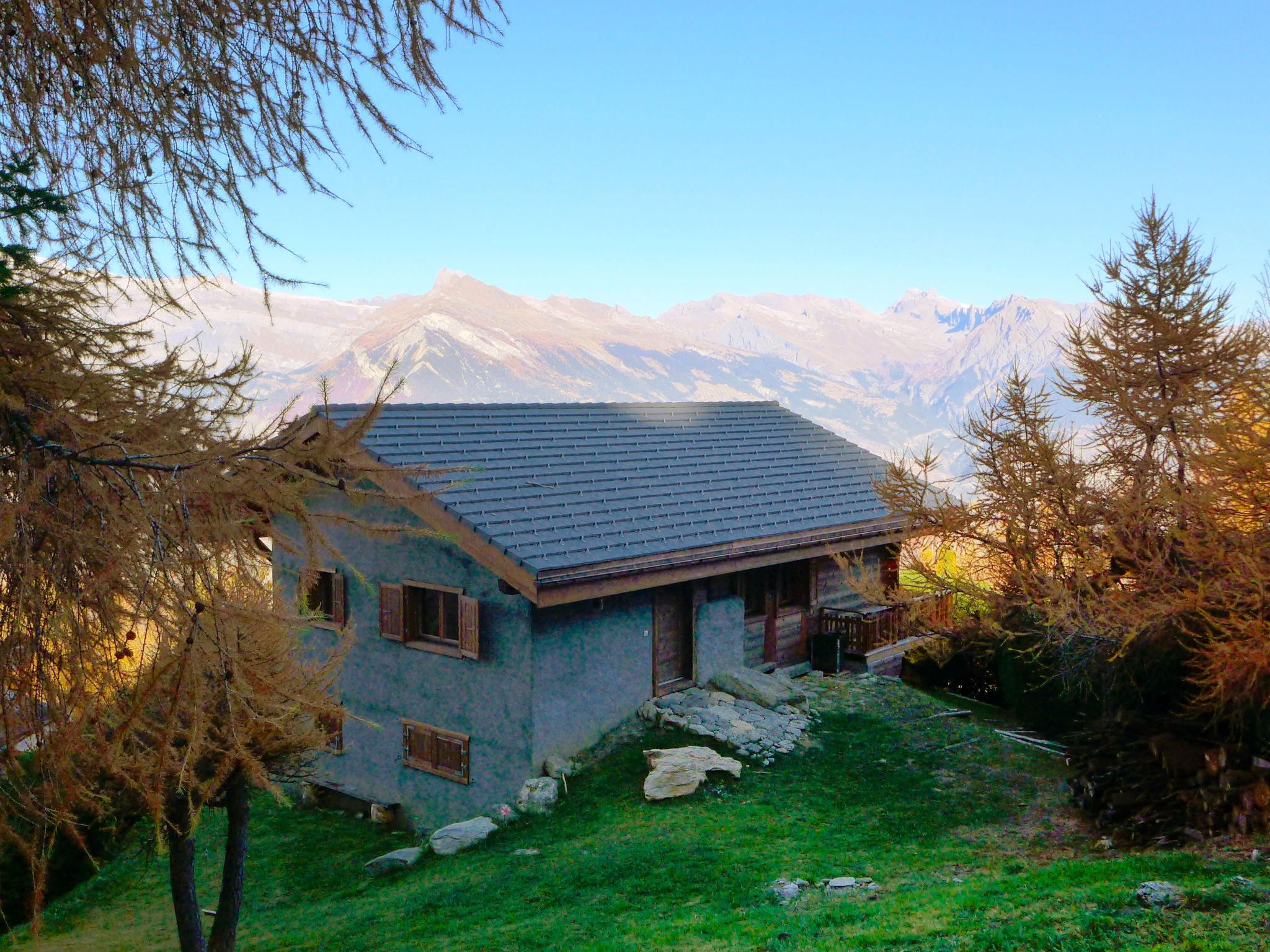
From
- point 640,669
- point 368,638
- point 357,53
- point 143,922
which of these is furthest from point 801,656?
point 357,53

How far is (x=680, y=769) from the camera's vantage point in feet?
38.3

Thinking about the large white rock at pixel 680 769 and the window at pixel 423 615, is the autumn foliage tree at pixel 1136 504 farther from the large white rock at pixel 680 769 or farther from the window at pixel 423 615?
the window at pixel 423 615

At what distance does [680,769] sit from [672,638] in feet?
9.58

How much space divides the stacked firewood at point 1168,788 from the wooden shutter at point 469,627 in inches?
304

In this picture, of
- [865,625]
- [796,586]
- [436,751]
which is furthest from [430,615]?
[865,625]

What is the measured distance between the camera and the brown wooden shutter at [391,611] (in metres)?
13.8

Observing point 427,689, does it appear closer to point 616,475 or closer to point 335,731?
point 335,731

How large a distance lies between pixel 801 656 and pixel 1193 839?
319 inches

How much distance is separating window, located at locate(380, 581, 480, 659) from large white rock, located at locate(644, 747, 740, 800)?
123 inches

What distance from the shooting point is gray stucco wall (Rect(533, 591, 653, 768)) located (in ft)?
40.0

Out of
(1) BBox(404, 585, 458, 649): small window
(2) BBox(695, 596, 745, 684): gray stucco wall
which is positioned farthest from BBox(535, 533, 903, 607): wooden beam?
(1) BBox(404, 585, 458, 649): small window

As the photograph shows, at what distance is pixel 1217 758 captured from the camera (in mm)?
10023

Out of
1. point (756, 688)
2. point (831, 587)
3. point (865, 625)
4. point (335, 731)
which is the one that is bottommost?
point (335, 731)

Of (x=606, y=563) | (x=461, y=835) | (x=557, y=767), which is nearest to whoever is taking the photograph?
(x=461, y=835)
